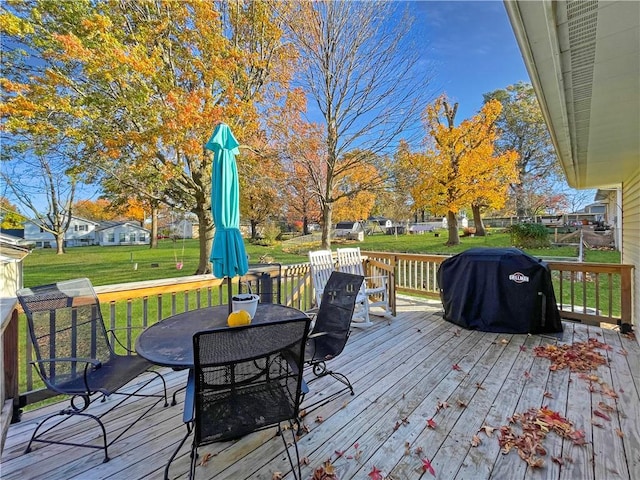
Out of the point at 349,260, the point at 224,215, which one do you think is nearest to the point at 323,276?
the point at 349,260

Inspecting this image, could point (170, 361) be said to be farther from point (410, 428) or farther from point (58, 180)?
point (58, 180)

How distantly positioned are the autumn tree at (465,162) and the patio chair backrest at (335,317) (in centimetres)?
913

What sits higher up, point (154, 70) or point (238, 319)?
point (154, 70)

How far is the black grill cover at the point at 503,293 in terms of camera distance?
3.89 m

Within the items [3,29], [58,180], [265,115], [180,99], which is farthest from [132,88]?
[58,180]

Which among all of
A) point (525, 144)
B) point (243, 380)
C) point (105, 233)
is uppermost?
point (525, 144)

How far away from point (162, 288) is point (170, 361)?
1.62 m

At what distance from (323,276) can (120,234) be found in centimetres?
3982

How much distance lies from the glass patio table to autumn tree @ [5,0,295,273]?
495 centimetres

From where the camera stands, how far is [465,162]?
1146cm

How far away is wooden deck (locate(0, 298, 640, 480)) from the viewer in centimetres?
178

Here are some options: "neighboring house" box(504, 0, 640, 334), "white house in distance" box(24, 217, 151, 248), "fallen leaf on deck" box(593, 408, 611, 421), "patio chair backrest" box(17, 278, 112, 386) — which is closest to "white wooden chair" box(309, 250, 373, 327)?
"fallen leaf on deck" box(593, 408, 611, 421)

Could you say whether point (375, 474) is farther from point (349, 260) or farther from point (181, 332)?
point (349, 260)

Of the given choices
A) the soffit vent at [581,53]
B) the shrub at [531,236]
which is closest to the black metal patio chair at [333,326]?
the soffit vent at [581,53]
